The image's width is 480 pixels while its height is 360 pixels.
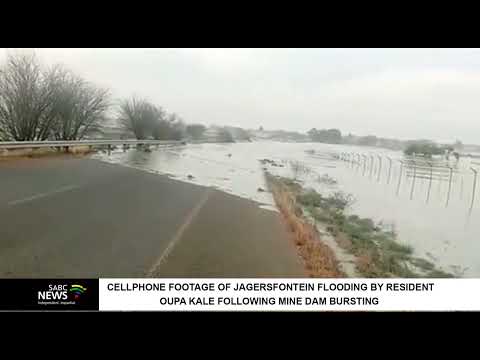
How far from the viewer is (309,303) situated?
1861 millimetres

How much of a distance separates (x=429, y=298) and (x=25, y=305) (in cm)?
248

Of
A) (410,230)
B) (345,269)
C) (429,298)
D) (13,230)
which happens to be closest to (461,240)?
(410,230)

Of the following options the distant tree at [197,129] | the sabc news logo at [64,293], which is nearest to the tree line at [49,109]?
the distant tree at [197,129]

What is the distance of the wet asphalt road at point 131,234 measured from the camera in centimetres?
266

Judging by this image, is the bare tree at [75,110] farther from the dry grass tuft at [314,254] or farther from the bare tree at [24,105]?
the dry grass tuft at [314,254]

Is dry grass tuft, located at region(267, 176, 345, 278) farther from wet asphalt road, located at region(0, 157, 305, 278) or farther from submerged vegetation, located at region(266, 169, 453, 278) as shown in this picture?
submerged vegetation, located at region(266, 169, 453, 278)

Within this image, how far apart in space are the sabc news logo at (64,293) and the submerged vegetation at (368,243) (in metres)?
2.70

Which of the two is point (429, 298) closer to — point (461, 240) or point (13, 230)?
point (461, 240)

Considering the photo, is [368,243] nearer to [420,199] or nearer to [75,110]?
[420,199]

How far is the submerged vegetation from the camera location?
3.44 m

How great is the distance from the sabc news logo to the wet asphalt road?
0.63 meters

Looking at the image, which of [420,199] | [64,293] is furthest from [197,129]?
[64,293]

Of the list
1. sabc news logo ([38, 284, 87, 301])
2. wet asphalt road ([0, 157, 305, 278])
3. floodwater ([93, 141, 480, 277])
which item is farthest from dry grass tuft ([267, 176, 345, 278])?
sabc news logo ([38, 284, 87, 301])

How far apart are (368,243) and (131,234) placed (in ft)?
11.3
